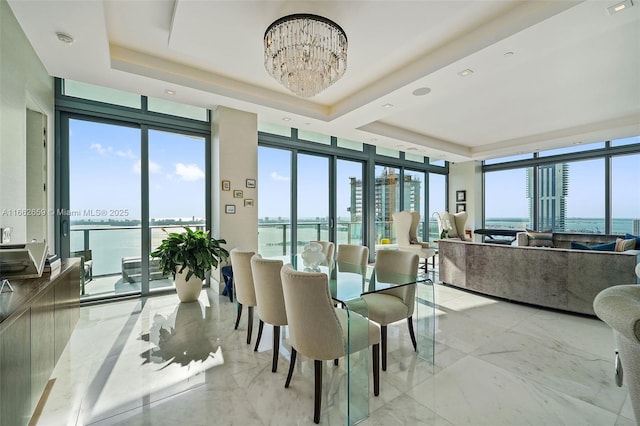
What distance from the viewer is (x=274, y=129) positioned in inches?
217

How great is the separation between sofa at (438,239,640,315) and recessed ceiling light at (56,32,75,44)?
5384 mm

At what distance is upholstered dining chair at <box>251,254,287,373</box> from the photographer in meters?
2.20

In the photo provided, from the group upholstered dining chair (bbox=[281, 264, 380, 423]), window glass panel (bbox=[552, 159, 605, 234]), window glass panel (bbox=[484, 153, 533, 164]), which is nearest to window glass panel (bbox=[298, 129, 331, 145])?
upholstered dining chair (bbox=[281, 264, 380, 423])

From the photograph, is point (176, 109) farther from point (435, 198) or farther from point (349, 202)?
point (435, 198)

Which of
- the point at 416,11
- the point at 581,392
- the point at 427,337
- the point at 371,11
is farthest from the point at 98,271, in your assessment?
the point at 581,392

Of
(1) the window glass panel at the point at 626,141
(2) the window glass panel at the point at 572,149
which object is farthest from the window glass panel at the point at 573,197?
(1) the window glass panel at the point at 626,141

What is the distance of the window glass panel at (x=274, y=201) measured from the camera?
5.48m

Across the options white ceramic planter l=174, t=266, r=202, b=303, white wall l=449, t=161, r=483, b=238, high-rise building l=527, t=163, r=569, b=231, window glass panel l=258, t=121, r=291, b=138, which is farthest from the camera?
white wall l=449, t=161, r=483, b=238

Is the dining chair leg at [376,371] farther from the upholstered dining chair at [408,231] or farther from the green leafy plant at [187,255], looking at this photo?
the upholstered dining chair at [408,231]

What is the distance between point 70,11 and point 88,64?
37.7 inches

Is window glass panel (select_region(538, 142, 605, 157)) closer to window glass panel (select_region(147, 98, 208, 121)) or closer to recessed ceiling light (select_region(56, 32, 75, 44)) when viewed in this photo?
window glass panel (select_region(147, 98, 208, 121))

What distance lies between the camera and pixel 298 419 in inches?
Result: 69.3

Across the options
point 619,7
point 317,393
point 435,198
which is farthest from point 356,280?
point 435,198

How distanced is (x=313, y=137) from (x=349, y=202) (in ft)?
5.89
